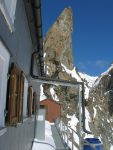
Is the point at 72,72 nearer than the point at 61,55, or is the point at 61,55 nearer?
the point at 61,55

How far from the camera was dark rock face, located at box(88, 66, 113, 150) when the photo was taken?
57834 millimetres

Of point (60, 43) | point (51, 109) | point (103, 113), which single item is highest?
point (60, 43)

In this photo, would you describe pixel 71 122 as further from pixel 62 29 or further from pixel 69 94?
pixel 62 29

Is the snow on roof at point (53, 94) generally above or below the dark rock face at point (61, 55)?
below

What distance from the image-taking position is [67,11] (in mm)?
75000

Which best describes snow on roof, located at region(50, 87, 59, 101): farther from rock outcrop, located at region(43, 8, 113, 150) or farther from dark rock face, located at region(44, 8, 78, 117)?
dark rock face, located at region(44, 8, 78, 117)

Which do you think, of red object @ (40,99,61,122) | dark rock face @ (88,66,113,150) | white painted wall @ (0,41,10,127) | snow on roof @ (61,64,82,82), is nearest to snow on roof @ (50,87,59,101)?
dark rock face @ (88,66,113,150)

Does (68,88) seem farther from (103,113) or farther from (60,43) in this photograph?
(60,43)

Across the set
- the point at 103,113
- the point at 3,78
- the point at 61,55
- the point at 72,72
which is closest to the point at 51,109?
the point at 61,55

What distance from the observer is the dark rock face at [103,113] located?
57.8 metres

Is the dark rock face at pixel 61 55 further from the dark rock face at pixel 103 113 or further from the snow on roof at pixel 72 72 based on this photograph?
the dark rock face at pixel 103 113

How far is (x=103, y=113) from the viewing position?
6631cm

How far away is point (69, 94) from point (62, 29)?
807 inches

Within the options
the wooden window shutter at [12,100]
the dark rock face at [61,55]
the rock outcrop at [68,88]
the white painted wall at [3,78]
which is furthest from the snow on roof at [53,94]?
the white painted wall at [3,78]
